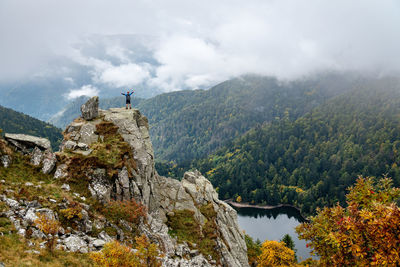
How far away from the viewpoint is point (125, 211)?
2966 centimetres

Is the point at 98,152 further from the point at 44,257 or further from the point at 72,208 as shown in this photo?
the point at 44,257

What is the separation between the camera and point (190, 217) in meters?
42.8

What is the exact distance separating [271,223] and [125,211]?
489 feet

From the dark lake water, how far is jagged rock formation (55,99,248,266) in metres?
81.6

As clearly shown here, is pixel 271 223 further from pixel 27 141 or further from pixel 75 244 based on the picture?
pixel 27 141

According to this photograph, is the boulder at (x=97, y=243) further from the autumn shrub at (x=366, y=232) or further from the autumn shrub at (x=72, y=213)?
the autumn shrub at (x=366, y=232)

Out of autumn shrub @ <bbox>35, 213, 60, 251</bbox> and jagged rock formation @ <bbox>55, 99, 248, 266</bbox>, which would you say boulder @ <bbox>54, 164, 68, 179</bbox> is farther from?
autumn shrub @ <bbox>35, 213, 60, 251</bbox>

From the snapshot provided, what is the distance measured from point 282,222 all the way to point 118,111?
151 metres

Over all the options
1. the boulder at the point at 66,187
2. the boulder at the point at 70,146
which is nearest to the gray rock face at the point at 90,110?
the boulder at the point at 70,146

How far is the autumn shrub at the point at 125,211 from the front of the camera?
28359 mm

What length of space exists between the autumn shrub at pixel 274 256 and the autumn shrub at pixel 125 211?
126 ft

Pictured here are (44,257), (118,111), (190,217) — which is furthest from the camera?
(118,111)

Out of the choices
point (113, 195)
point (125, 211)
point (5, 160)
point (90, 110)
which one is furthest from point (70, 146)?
point (125, 211)

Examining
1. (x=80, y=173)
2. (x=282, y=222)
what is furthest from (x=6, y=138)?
(x=282, y=222)
